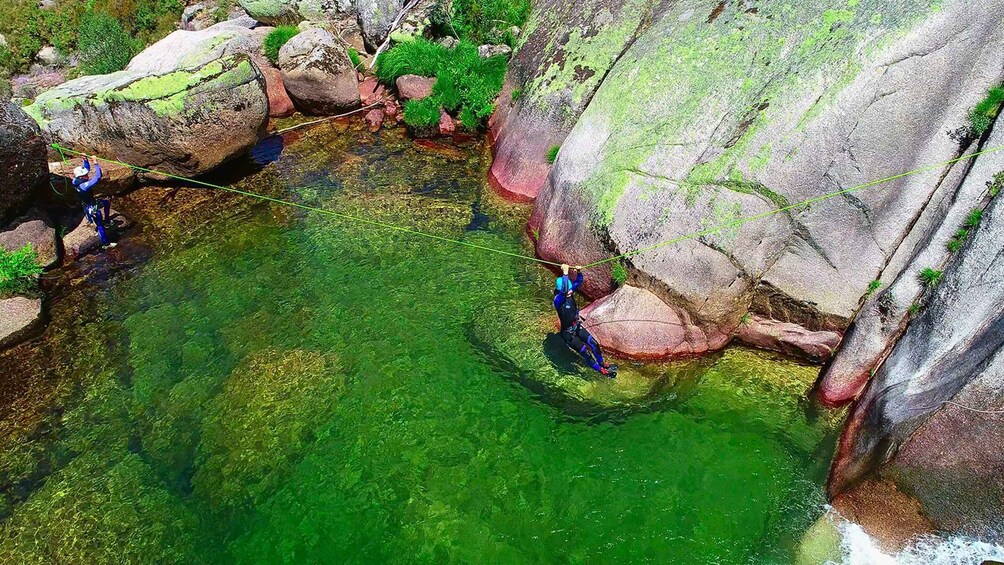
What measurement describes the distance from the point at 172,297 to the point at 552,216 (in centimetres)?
843

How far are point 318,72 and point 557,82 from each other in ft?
25.5

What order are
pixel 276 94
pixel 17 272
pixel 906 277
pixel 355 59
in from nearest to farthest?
1. pixel 906 277
2. pixel 17 272
3. pixel 276 94
4. pixel 355 59

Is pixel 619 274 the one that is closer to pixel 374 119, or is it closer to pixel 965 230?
pixel 965 230

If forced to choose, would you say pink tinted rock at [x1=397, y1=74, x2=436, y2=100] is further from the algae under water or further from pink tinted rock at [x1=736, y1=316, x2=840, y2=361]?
pink tinted rock at [x1=736, y1=316, x2=840, y2=361]

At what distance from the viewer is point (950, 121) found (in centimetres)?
978

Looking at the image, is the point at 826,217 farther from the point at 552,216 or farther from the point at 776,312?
the point at 552,216

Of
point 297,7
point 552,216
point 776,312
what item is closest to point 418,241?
point 552,216

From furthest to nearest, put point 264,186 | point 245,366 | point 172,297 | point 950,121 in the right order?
point 264,186 < point 172,297 < point 245,366 < point 950,121

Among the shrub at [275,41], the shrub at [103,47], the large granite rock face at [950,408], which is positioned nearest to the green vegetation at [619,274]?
the large granite rock face at [950,408]

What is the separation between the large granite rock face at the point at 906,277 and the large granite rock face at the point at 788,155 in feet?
0.44

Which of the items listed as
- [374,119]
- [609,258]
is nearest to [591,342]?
[609,258]

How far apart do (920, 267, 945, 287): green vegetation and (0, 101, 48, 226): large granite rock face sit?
57.9ft

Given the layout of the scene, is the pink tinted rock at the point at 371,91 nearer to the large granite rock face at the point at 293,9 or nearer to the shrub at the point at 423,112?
the shrub at the point at 423,112

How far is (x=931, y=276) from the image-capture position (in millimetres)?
9320
